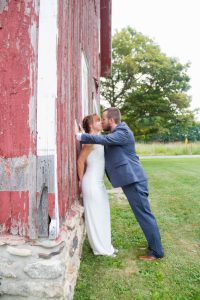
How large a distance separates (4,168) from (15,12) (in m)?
1.26

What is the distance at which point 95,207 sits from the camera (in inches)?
154

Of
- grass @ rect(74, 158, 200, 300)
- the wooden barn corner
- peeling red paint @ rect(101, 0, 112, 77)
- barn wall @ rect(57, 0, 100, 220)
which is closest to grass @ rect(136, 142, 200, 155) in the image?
peeling red paint @ rect(101, 0, 112, 77)

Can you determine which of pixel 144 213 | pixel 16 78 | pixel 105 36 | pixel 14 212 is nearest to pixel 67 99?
pixel 16 78

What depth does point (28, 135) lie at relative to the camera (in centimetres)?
257

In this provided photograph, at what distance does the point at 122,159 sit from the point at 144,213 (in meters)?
Answer: 0.71

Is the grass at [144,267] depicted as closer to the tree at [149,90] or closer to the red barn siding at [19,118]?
the red barn siding at [19,118]

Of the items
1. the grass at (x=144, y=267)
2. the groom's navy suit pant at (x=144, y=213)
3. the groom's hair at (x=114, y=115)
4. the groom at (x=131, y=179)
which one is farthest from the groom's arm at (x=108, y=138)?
the grass at (x=144, y=267)

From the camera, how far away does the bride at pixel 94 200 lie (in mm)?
3906

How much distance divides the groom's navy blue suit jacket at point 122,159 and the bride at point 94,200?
0.15 meters

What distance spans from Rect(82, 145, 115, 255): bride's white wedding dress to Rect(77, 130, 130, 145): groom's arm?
32cm

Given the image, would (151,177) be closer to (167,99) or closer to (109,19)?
(109,19)

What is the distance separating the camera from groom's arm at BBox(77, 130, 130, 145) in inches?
139

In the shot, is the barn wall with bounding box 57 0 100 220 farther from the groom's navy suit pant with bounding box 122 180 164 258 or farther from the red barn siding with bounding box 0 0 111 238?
the groom's navy suit pant with bounding box 122 180 164 258

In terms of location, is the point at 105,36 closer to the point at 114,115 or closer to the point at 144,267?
the point at 114,115
